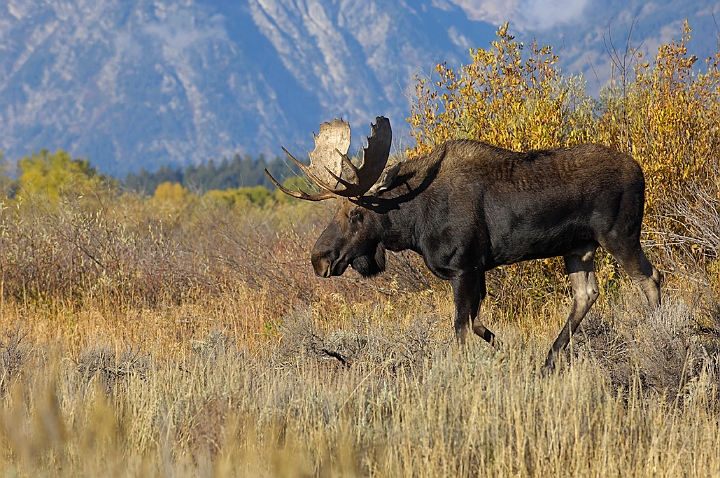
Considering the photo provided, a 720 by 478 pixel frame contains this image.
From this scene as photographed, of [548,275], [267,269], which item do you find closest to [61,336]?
[267,269]

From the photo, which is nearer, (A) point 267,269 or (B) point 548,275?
(B) point 548,275

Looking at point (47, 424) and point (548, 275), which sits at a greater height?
point (548, 275)

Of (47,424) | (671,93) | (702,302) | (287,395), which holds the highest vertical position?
(671,93)

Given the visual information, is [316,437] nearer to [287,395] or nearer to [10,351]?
[287,395]

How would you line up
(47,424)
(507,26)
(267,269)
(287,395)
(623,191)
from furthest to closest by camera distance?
(267,269) < (507,26) < (623,191) < (287,395) < (47,424)

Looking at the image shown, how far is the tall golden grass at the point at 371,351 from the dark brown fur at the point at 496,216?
563mm

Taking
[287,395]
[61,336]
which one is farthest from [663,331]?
[61,336]

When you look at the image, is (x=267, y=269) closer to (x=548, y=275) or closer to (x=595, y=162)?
A: (x=548, y=275)

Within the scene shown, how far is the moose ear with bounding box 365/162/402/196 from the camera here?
7344 millimetres

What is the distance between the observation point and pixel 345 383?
19.9ft

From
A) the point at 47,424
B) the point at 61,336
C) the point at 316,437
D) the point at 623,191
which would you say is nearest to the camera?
the point at 47,424

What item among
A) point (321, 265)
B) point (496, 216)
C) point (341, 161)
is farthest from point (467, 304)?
point (341, 161)

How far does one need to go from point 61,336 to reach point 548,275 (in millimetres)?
5096

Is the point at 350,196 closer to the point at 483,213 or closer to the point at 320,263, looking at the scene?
the point at 320,263
